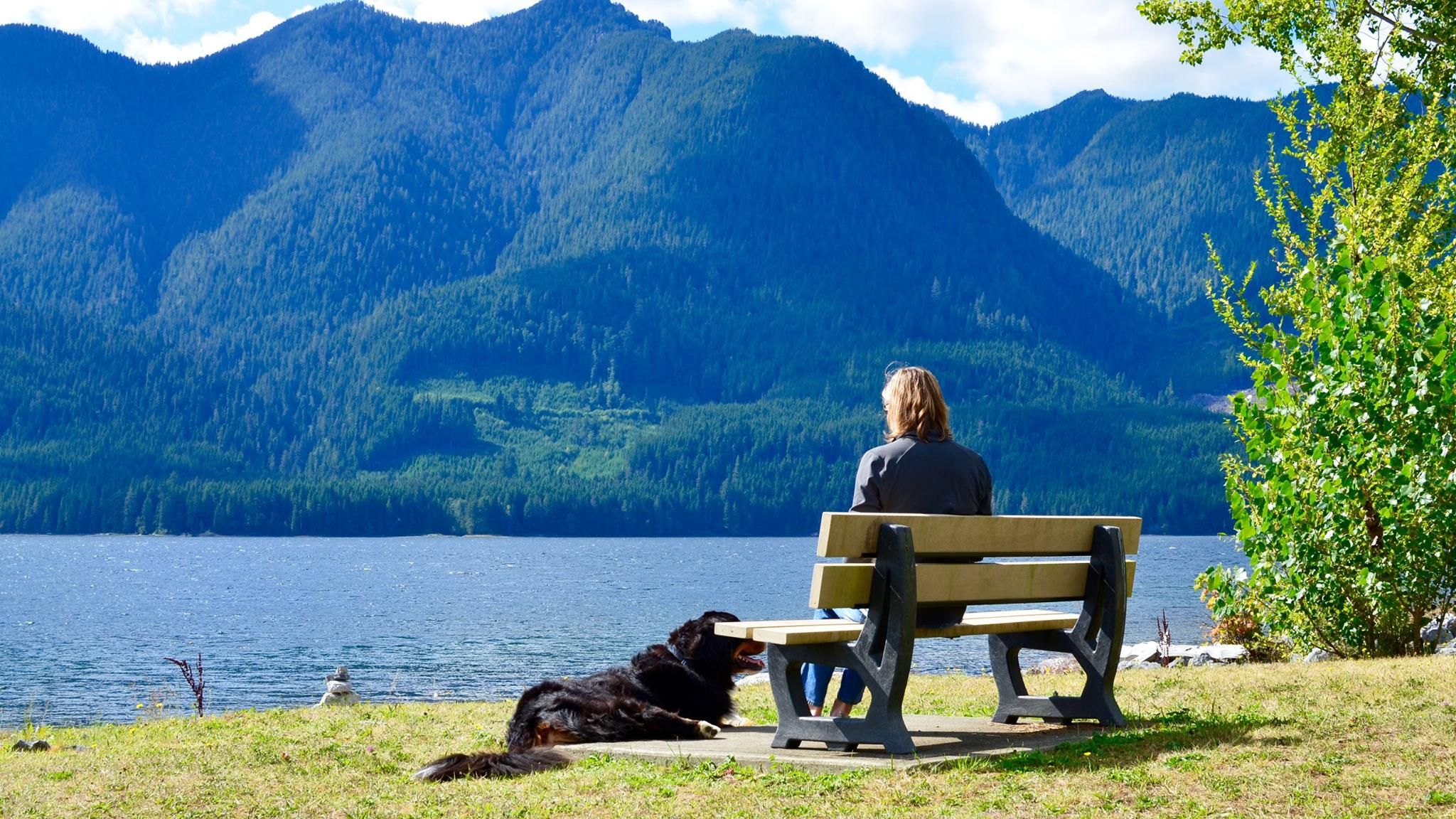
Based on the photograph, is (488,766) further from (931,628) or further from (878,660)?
(931,628)

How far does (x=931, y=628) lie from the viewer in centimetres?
743

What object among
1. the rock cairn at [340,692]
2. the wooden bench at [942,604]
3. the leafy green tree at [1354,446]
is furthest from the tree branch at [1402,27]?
the rock cairn at [340,692]

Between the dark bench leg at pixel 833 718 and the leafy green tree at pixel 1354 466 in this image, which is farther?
the leafy green tree at pixel 1354 466

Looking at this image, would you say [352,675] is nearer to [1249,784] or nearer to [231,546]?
[1249,784]

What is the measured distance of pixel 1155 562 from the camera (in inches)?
4213

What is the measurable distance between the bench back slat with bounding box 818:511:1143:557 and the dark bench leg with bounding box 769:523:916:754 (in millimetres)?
125

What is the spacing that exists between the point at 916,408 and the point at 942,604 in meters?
1.05

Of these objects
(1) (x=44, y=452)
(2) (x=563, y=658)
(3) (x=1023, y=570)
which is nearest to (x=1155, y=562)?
(2) (x=563, y=658)

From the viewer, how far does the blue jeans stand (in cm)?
818

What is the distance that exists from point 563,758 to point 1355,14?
13086 millimetres

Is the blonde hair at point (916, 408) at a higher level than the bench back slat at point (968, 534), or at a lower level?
higher

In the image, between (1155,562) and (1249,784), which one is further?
(1155,562)

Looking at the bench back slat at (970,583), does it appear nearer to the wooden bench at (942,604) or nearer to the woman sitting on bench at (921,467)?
the wooden bench at (942,604)

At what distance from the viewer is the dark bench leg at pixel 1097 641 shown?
315 inches
